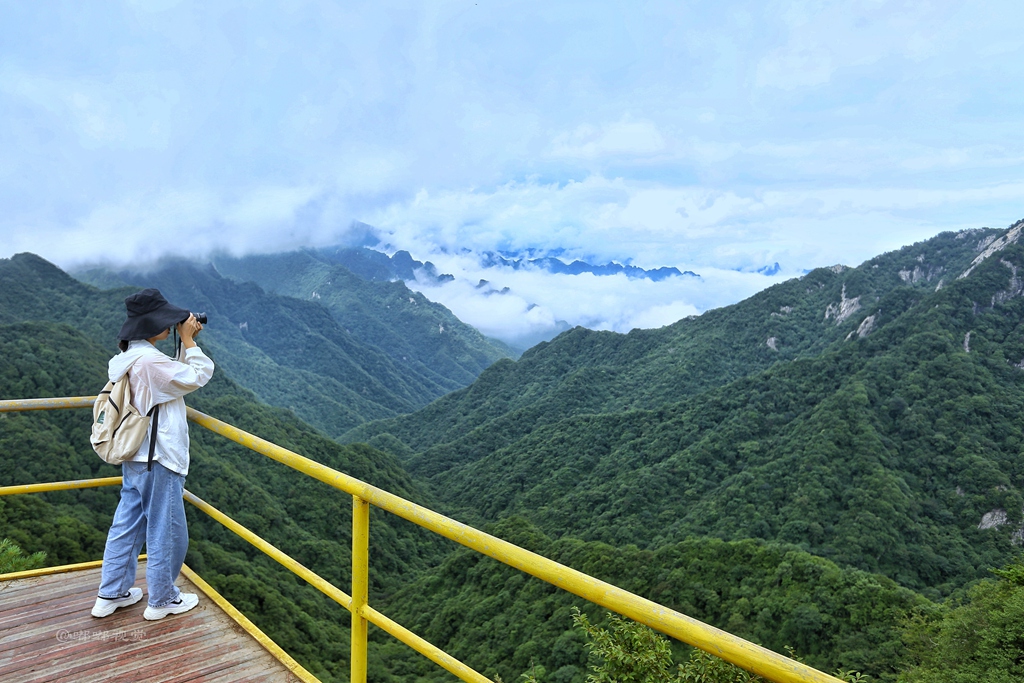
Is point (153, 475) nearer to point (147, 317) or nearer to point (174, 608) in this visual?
point (174, 608)

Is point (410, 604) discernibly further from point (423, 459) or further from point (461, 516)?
point (423, 459)

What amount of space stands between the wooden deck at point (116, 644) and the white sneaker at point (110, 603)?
39 mm

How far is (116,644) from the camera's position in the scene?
3057mm

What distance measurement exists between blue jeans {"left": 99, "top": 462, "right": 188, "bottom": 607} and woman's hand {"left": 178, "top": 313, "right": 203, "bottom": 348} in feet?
2.40

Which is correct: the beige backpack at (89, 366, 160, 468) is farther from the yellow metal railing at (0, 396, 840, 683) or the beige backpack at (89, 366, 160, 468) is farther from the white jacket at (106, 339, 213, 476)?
the yellow metal railing at (0, 396, 840, 683)

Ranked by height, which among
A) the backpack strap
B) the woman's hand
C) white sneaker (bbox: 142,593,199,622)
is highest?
the woman's hand

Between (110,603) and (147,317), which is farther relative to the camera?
(147,317)

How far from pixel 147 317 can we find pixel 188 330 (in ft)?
0.77

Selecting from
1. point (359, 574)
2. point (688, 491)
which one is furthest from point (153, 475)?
point (688, 491)

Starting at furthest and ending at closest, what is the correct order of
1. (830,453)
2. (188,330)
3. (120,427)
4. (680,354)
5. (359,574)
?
(680,354) < (830,453) < (188,330) < (120,427) < (359,574)

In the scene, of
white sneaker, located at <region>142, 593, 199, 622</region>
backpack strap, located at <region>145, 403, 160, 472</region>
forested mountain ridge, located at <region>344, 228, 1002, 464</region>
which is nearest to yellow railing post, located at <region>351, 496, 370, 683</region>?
white sneaker, located at <region>142, 593, 199, 622</region>

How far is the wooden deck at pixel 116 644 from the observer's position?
2814mm

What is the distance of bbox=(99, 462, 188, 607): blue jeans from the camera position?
3311mm

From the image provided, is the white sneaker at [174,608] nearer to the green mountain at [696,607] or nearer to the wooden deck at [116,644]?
the wooden deck at [116,644]
